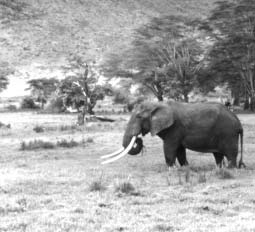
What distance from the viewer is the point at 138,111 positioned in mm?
10391

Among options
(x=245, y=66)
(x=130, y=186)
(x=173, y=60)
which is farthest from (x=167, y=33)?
(x=130, y=186)

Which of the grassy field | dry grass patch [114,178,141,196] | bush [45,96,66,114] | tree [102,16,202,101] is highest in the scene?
tree [102,16,202,101]

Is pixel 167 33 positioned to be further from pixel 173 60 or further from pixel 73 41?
pixel 73 41

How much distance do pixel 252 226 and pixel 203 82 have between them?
33.8m

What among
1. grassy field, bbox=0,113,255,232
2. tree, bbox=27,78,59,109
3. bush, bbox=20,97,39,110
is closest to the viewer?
grassy field, bbox=0,113,255,232

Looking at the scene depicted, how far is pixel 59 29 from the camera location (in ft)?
247

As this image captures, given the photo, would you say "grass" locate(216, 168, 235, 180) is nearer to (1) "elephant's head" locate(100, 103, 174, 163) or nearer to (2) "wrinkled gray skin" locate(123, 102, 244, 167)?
(2) "wrinkled gray skin" locate(123, 102, 244, 167)

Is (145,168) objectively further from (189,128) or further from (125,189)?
(125,189)

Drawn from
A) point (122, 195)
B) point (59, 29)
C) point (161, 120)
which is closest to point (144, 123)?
point (161, 120)

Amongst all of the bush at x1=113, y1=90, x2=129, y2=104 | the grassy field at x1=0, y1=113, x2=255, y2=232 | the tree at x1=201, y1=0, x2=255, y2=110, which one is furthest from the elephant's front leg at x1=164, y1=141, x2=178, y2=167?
the bush at x1=113, y1=90, x2=129, y2=104

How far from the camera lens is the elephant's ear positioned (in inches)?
397

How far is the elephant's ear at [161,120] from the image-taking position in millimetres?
10086

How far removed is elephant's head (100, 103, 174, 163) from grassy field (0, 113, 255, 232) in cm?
51

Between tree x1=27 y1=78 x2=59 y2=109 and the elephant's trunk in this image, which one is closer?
the elephant's trunk
